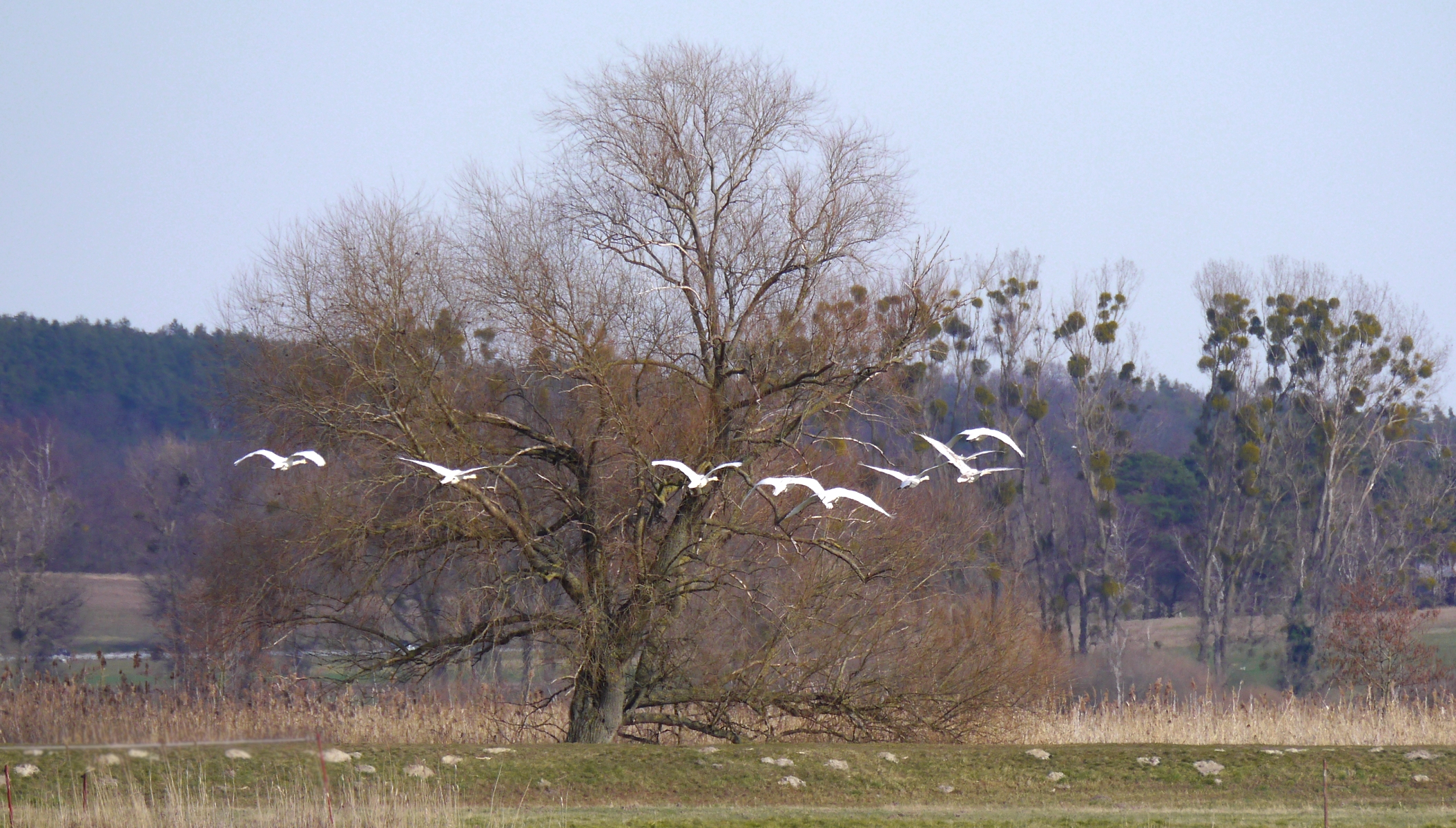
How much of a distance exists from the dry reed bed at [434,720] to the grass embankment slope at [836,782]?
3328 mm

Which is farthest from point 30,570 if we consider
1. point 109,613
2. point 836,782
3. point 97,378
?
point 836,782

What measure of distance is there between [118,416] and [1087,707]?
69313 mm

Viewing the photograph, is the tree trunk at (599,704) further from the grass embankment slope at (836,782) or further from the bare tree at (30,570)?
the bare tree at (30,570)

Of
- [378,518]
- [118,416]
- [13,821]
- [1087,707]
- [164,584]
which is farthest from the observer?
[118,416]

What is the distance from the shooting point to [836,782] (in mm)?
13602

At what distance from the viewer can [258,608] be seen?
57.3 ft

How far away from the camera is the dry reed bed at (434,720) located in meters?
16.8

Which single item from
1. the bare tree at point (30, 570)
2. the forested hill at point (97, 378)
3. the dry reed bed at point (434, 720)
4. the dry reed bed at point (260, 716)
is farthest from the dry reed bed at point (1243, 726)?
the forested hill at point (97, 378)

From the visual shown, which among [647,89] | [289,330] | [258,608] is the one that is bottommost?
[258,608]

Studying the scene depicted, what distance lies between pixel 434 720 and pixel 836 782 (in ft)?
24.6

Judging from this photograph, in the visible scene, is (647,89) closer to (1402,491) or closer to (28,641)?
(28,641)

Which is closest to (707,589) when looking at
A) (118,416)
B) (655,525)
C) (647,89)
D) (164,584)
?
(655,525)

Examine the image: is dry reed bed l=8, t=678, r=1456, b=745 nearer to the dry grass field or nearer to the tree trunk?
the dry grass field

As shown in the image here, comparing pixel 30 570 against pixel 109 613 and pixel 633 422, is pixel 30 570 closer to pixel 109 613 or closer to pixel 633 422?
pixel 109 613
